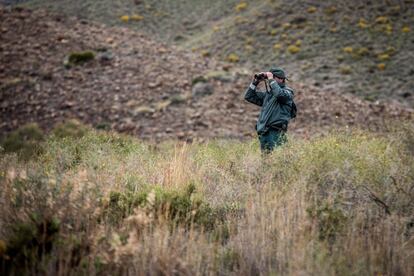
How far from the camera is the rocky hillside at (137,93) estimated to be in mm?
13172

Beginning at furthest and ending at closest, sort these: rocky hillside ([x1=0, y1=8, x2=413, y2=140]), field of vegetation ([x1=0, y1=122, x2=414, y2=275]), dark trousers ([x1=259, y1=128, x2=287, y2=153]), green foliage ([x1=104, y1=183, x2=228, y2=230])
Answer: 1. rocky hillside ([x1=0, y1=8, x2=413, y2=140])
2. dark trousers ([x1=259, y1=128, x2=287, y2=153])
3. green foliage ([x1=104, y1=183, x2=228, y2=230])
4. field of vegetation ([x1=0, y1=122, x2=414, y2=275])

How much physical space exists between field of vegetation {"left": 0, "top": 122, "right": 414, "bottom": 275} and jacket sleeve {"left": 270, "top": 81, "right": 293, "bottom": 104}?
4.48 feet

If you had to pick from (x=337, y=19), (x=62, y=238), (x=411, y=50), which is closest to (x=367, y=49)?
(x=411, y=50)

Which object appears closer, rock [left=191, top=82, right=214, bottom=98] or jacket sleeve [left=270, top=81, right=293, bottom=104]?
jacket sleeve [left=270, top=81, right=293, bottom=104]

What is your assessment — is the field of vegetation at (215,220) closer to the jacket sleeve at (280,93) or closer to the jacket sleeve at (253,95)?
the jacket sleeve at (280,93)

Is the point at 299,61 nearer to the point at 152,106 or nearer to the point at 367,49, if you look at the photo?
the point at 367,49

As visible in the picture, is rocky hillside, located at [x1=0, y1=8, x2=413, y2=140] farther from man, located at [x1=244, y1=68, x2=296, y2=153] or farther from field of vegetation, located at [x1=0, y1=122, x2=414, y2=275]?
field of vegetation, located at [x1=0, y1=122, x2=414, y2=275]

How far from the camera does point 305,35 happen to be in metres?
25.5

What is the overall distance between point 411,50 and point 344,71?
16.1ft

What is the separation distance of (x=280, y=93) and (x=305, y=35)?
20367 mm

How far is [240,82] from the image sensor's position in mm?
15297

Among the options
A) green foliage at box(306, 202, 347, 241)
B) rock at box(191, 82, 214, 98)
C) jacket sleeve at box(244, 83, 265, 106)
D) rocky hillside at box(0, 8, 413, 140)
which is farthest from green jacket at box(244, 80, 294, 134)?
rock at box(191, 82, 214, 98)

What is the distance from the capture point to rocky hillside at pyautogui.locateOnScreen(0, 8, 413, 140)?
13.2m

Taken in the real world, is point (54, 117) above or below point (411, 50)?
below
